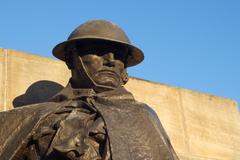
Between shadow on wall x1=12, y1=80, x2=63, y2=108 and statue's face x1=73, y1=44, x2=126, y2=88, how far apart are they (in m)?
1.21

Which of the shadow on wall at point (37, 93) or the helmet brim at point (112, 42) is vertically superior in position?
the helmet brim at point (112, 42)

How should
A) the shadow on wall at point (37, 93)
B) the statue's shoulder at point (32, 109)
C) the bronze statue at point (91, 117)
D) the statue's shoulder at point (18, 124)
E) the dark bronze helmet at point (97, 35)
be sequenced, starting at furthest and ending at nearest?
the shadow on wall at point (37, 93)
the dark bronze helmet at point (97, 35)
the statue's shoulder at point (32, 109)
the statue's shoulder at point (18, 124)
the bronze statue at point (91, 117)

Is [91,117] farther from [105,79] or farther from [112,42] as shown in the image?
[112,42]

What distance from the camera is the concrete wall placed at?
10094mm

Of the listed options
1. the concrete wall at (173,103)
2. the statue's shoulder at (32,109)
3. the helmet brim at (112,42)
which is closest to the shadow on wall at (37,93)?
the concrete wall at (173,103)

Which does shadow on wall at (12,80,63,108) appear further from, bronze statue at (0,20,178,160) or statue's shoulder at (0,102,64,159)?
statue's shoulder at (0,102,64,159)

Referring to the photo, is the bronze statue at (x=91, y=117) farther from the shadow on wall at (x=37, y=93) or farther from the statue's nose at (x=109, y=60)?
the shadow on wall at (x=37, y=93)

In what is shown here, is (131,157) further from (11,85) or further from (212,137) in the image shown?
(212,137)

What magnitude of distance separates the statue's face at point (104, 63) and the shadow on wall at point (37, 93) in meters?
1.21

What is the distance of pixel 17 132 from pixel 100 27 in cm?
128

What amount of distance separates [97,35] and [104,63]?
269 mm

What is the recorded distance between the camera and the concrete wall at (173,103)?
1009 cm

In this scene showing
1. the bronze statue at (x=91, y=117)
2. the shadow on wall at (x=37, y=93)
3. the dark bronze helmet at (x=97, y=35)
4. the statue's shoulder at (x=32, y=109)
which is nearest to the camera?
the bronze statue at (x=91, y=117)

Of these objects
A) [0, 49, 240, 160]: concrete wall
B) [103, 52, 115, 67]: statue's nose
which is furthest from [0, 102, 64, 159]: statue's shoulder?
[0, 49, 240, 160]: concrete wall
